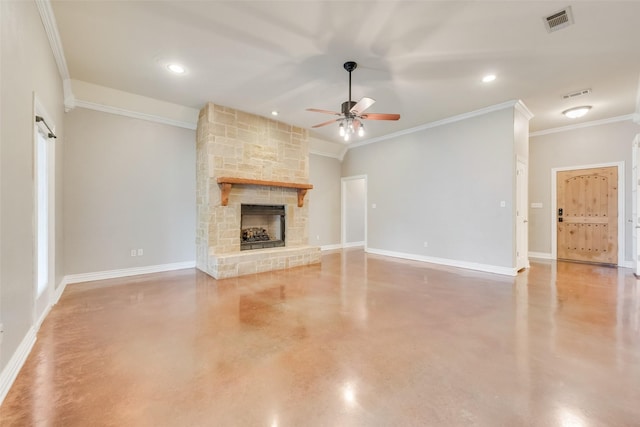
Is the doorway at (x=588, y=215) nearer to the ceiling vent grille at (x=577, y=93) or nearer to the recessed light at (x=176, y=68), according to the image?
the ceiling vent grille at (x=577, y=93)

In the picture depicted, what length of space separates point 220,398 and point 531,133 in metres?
7.97

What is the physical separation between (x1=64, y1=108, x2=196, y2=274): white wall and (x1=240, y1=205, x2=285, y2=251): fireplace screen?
3.32ft

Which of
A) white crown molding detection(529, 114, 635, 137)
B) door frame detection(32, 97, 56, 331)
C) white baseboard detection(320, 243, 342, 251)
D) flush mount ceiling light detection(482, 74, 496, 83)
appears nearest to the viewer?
door frame detection(32, 97, 56, 331)

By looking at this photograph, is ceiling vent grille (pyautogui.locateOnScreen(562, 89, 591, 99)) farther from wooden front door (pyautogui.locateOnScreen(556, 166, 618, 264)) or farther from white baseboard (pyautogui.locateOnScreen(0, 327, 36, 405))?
white baseboard (pyautogui.locateOnScreen(0, 327, 36, 405))

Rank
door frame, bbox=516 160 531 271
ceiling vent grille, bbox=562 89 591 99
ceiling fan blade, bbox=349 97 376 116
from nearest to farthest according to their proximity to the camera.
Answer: ceiling fan blade, bbox=349 97 376 116 < ceiling vent grille, bbox=562 89 591 99 < door frame, bbox=516 160 531 271

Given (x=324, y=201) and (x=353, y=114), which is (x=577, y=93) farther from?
(x=324, y=201)

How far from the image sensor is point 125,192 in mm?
4660

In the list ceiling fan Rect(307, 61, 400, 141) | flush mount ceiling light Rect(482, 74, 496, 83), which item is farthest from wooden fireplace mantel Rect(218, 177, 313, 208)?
flush mount ceiling light Rect(482, 74, 496, 83)

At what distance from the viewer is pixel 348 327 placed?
2688 mm

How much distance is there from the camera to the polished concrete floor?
1.56 meters

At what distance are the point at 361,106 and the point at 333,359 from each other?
279 centimetres

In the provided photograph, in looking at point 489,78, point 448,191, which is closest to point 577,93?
point 489,78

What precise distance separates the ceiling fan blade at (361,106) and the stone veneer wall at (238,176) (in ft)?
8.31

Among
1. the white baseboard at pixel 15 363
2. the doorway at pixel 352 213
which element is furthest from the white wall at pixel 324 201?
the white baseboard at pixel 15 363
